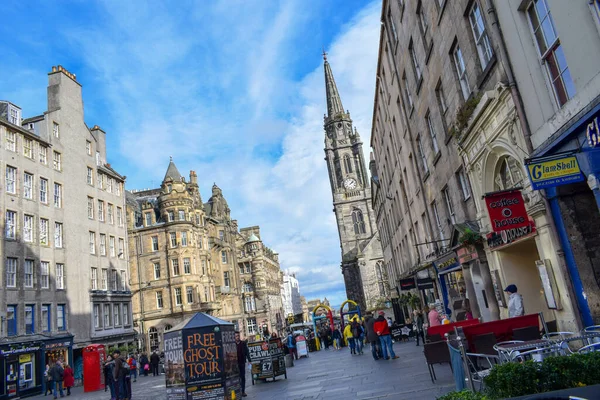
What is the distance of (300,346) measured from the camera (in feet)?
95.5

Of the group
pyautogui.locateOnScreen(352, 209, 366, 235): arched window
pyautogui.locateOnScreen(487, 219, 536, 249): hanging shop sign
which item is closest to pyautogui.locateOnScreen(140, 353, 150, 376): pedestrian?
pyautogui.locateOnScreen(487, 219, 536, 249): hanging shop sign

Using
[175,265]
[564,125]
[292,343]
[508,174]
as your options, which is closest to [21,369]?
[292,343]

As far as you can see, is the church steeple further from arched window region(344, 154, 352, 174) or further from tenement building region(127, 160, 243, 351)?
tenement building region(127, 160, 243, 351)

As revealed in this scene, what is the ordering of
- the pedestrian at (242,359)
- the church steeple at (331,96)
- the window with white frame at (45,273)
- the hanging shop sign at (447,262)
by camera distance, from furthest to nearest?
the church steeple at (331,96) → the window with white frame at (45,273) → the hanging shop sign at (447,262) → the pedestrian at (242,359)

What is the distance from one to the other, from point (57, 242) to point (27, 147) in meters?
7.20

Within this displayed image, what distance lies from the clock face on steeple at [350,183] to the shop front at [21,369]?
67.2m

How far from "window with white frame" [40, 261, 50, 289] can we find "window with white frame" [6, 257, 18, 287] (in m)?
2.42

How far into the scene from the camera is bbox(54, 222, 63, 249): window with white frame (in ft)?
113

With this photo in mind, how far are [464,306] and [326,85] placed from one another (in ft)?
297

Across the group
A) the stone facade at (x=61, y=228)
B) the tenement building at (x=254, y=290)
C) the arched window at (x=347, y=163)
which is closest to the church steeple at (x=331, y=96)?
the arched window at (x=347, y=163)

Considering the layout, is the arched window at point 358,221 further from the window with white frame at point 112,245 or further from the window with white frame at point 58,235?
the window with white frame at point 58,235

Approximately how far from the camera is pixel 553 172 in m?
8.16

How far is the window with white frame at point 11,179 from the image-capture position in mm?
30641

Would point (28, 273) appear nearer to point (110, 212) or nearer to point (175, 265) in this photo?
point (110, 212)
